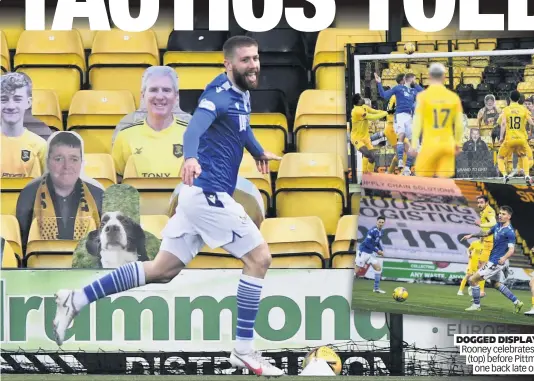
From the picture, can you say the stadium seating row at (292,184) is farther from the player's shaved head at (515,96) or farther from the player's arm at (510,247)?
the player's shaved head at (515,96)

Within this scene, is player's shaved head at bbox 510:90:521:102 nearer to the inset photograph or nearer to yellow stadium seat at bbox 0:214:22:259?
the inset photograph

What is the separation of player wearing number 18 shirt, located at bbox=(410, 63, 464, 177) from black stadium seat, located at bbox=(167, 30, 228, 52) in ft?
5.08

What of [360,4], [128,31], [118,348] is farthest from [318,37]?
[118,348]

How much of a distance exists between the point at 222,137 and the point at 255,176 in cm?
41

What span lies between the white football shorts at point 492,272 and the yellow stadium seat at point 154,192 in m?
1.94

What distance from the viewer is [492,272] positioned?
761cm

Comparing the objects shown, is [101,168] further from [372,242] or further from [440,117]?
[440,117]

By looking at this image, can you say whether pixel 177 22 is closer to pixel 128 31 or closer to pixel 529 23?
pixel 128 31

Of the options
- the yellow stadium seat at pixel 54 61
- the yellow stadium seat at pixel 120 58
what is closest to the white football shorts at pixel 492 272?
the yellow stadium seat at pixel 120 58

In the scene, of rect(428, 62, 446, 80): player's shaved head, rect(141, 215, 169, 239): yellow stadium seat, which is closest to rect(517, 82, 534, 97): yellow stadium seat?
Result: rect(428, 62, 446, 80): player's shaved head

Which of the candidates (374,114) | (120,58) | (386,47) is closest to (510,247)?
(374,114)

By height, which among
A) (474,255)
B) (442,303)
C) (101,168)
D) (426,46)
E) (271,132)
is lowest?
(442,303)

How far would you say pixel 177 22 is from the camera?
8797mm

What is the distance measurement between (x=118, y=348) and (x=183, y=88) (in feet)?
5.79
